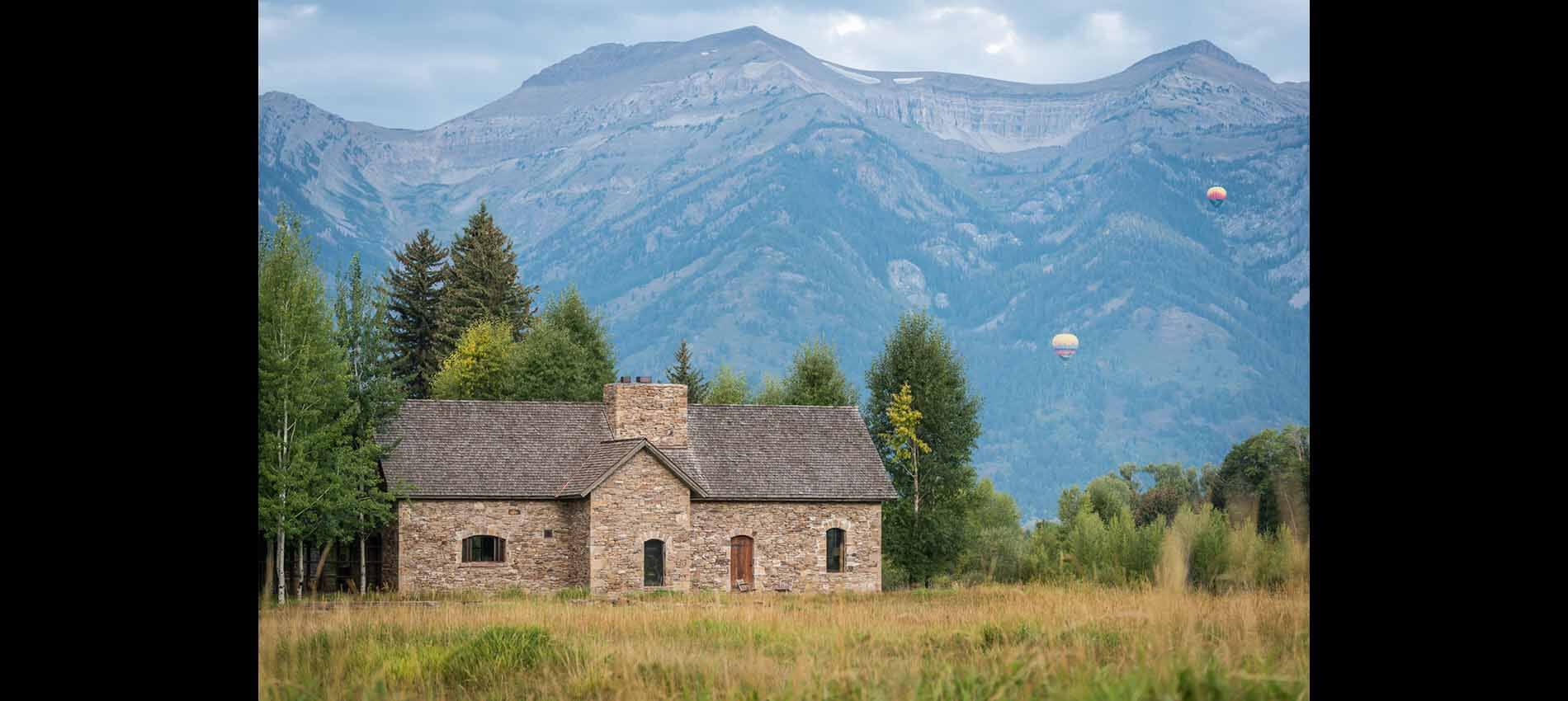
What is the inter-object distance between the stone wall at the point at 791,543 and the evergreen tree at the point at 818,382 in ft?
40.7

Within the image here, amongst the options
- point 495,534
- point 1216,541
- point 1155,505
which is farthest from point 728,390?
point 1216,541

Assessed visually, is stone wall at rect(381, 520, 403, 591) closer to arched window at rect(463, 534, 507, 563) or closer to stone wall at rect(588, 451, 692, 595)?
arched window at rect(463, 534, 507, 563)

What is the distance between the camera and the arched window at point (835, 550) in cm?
3127

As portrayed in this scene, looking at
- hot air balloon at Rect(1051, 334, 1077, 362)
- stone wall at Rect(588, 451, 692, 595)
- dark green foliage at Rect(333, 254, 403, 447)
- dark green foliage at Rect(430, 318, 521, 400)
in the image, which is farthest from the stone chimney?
hot air balloon at Rect(1051, 334, 1077, 362)

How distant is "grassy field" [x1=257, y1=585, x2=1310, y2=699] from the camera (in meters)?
5.01

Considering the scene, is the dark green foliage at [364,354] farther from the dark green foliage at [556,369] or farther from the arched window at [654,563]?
the dark green foliage at [556,369]

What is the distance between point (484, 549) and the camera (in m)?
29.3

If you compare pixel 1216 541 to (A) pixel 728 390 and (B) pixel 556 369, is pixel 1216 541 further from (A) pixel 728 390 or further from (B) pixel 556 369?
(A) pixel 728 390

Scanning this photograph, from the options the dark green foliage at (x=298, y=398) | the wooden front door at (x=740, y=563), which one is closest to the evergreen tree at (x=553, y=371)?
→ the wooden front door at (x=740, y=563)

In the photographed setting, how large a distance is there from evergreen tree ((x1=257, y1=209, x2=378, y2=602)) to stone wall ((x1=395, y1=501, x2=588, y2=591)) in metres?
3.62
